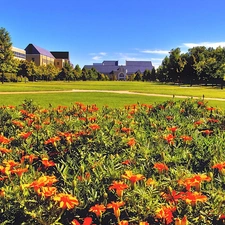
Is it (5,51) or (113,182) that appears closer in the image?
(113,182)

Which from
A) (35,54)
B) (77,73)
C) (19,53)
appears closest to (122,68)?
(35,54)

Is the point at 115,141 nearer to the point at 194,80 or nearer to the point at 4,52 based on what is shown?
the point at 4,52

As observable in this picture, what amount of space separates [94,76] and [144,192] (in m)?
104

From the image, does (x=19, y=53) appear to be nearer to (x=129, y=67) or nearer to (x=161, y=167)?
(x=129, y=67)

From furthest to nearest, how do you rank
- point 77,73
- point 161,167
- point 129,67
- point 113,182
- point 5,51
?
point 129,67, point 77,73, point 5,51, point 161,167, point 113,182

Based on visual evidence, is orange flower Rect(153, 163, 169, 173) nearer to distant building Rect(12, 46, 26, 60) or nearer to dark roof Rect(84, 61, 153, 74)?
distant building Rect(12, 46, 26, 60)

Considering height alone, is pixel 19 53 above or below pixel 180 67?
above

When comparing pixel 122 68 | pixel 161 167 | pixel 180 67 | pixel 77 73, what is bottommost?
pixel 161 167

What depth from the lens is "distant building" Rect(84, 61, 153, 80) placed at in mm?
146250

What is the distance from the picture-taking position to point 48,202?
1824 mm

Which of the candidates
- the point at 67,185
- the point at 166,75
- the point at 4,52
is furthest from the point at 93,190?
the point at 166,75

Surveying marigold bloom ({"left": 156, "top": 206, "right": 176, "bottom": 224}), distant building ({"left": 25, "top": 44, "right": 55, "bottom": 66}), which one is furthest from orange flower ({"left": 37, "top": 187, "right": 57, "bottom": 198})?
distant building ({"left": 25, "top": 44, "right": 55, "bottom": 66})

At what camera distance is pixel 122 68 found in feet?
485

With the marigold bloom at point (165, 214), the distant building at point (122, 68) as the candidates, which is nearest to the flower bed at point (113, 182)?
the marigold bloom at point (165, 214)
